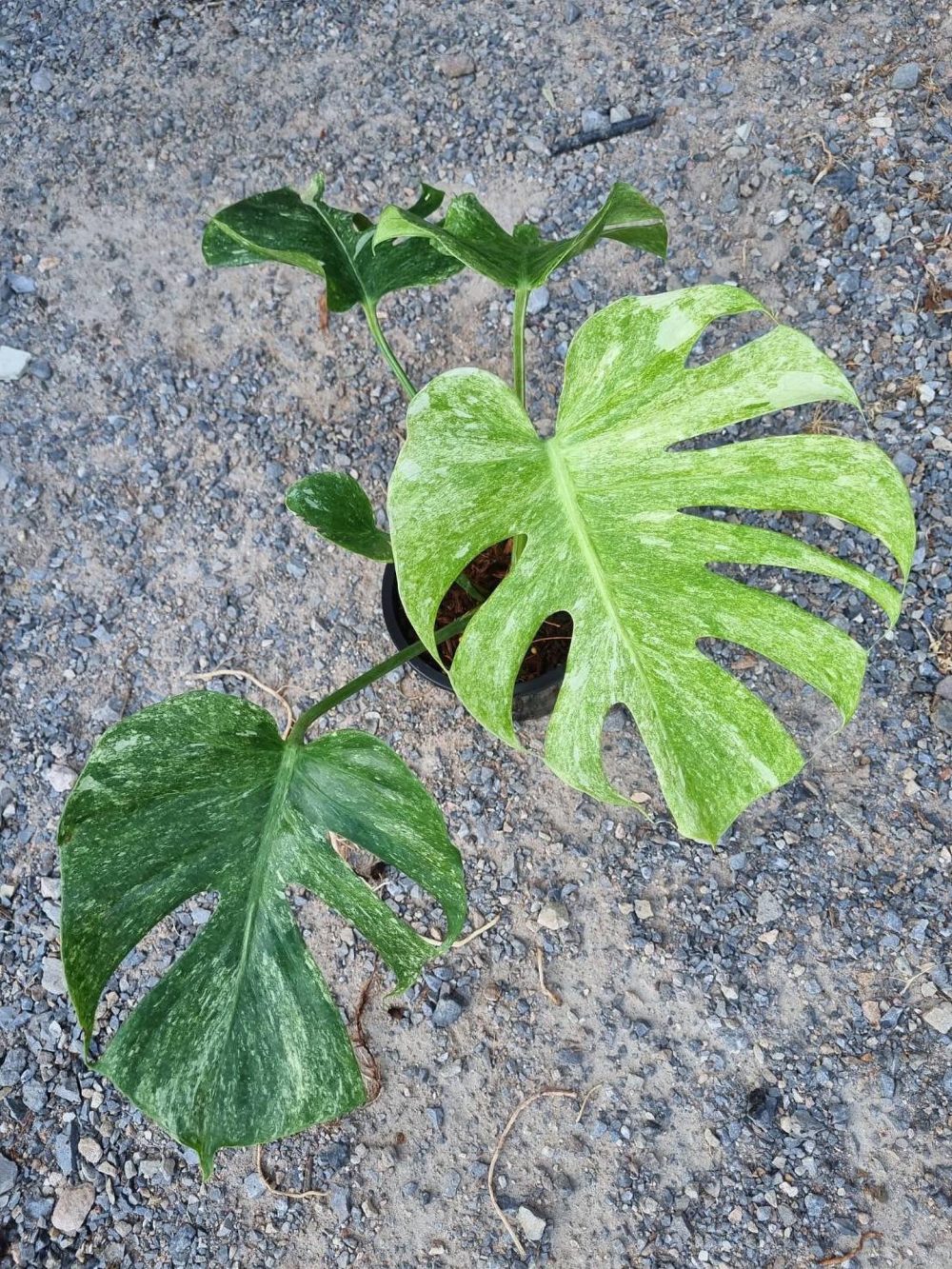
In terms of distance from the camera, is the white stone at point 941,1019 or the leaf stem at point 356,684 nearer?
the leaf stem at point 356,684

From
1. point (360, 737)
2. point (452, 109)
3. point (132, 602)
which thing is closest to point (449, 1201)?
point (360, 737)

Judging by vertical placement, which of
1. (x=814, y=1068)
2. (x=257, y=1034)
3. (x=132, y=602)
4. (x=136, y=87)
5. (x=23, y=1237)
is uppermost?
(x=136, y=87)

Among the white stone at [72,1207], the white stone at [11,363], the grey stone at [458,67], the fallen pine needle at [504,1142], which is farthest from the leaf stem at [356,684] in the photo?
the grey stone at [458,67]

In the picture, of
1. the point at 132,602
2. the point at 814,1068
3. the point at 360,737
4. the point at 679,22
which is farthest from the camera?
the point at 679,22

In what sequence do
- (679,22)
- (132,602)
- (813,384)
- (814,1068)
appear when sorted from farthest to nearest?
(679,22)
(132,602)
(814,1068)
(813,384)

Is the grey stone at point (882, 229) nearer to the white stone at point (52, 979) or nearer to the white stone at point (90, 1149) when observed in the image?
the white stone at point (52, 979)

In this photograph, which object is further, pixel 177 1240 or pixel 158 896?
pixel 177 1240

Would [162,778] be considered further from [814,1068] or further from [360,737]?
[814,1068]
